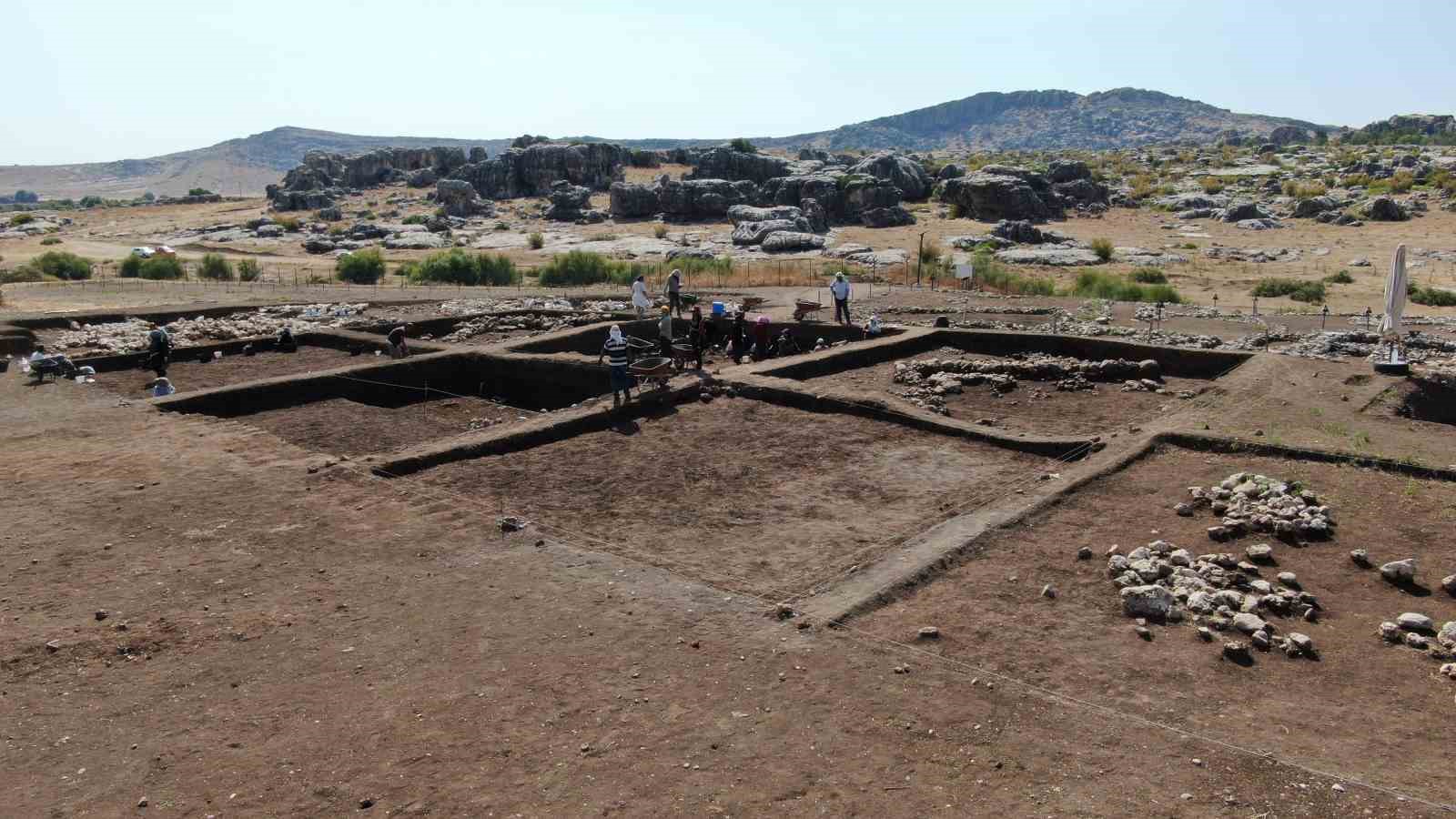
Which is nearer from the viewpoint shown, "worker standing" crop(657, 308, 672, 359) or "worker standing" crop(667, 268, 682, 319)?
"worker standing" crop(657, 308, 672, 359)

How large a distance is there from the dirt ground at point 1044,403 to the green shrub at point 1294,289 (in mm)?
14246

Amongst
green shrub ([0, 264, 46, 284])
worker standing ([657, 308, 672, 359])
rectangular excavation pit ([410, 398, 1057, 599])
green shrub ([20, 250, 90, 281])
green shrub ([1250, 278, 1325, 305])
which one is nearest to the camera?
rectangular excavation pit ([410, 398, 1057, 599])

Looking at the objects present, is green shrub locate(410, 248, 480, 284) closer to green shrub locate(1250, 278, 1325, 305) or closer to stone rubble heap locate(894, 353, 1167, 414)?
stone rubble heap locate(894, 353, 1167, 414)

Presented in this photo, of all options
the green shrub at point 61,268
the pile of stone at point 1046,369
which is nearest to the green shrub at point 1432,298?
the pile of stone at point 1046,369

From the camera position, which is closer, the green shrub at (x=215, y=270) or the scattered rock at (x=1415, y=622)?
the scattered rock at (x=1415, y=622)

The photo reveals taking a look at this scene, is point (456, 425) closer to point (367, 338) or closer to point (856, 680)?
point (367, 338)

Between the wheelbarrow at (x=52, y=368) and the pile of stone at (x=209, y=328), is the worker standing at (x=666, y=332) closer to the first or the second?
the pile of stone at (x=209, y=328)

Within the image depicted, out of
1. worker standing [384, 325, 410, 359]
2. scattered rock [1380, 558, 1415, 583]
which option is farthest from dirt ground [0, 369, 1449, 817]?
worker standing [384, 325, 410, 359]

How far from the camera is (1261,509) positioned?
9.60 m

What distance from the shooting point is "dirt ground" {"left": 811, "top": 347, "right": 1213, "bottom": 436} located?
14297mm

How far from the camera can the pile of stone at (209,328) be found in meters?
21.7

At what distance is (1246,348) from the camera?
61.2ft

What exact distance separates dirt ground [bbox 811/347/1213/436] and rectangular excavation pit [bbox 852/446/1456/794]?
3423mm

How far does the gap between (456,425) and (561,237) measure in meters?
41.7
